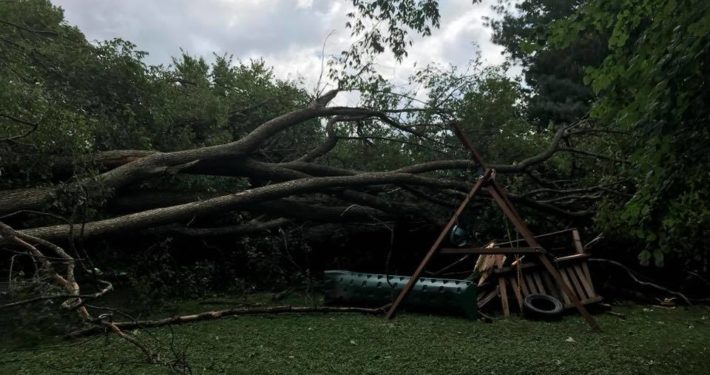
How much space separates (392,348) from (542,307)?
287 cm

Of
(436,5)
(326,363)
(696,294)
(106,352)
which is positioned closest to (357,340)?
(326,363)

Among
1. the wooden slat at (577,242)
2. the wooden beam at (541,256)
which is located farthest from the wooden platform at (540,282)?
the wooden beam at (541,256)

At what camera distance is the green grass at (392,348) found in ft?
13.7

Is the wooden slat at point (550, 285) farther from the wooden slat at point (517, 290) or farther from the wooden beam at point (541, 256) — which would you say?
the wooden beam at point (541, 256)

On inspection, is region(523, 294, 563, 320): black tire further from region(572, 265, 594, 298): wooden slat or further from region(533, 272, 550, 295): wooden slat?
region(572, 265, 594, 298): wooden slat

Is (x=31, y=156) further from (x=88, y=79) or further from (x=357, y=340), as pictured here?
(x=357, y=340)

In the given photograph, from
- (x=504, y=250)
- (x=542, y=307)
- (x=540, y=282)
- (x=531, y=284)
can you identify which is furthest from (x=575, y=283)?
(x=504, y=250)

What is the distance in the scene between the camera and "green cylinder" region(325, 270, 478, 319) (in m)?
6.20

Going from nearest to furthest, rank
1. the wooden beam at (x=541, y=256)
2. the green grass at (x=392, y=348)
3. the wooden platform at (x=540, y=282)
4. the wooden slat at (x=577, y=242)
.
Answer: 1. the green grass at (x=392, y=348)
2. the wooden beam at (x=541, y=256)
3. the wooden platform at (x=540, y=282)
4. the wooden slat at (x=577, y=242)

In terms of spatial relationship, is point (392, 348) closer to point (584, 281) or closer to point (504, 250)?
point (504, 250)

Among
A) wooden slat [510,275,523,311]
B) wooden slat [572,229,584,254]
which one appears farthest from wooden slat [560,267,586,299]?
wooden slat [510,275,523,311]

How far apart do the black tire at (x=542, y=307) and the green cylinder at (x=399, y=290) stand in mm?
744

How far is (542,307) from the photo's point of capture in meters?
6.82

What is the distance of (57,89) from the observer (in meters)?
7.04
